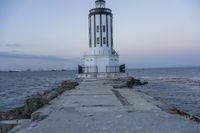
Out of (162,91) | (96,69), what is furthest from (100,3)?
(162,91)

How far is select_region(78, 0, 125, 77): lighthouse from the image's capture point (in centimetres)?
3475

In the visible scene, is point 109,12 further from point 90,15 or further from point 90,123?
point 90,123

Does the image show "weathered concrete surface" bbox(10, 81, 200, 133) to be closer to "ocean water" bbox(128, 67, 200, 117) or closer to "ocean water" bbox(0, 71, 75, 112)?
"ocean water" bbox(128, 67, 200, 117)

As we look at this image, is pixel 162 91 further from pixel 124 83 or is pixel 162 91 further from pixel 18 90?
pixel 18 90

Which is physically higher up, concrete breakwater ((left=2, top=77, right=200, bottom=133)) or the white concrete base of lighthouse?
the white concrete base of lighthouse

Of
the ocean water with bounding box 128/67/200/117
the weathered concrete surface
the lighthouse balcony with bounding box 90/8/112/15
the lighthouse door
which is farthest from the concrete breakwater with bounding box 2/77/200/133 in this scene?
the lighthouse balcony with bounding box 90/8/112/15

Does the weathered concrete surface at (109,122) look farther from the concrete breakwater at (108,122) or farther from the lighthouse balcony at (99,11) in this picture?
the lighthouse balcony at (99,11)

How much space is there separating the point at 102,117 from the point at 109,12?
27371 millimetres

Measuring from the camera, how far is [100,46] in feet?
116

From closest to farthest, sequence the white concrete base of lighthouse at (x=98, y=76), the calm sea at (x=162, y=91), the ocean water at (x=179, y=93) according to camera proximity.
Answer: the ocean water at (x=179, y=93) → the calm sea at (x=162, y=91) → the white concrete base of lighthouse at (x=98, y=76)

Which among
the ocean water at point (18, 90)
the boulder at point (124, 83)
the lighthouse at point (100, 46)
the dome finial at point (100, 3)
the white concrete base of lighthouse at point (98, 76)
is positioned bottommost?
the ocean water at point (18, 90)

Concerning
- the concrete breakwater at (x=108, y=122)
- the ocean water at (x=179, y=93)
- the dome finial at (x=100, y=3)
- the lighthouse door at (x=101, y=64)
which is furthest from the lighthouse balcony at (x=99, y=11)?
the concrete breakwater at (x=108, y=122)

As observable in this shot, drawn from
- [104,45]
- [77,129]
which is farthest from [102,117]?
[104,45]

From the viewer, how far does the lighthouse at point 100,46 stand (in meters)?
34.8
